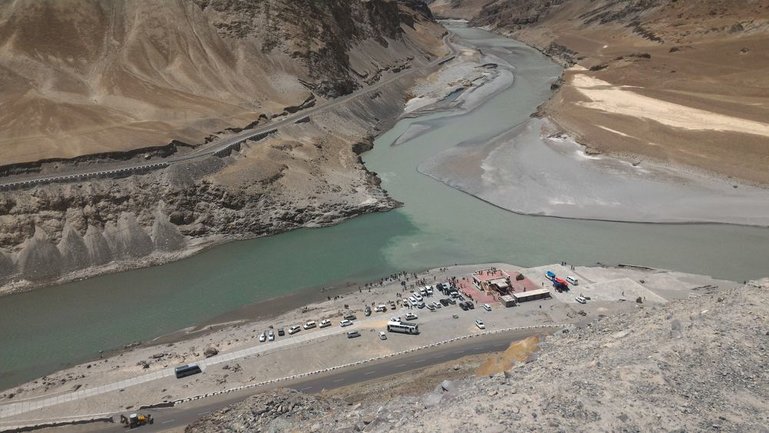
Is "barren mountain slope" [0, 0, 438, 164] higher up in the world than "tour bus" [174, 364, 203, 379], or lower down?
higher up

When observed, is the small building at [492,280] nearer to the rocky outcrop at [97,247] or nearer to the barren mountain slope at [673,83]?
the barren mountain slope at [673,83]

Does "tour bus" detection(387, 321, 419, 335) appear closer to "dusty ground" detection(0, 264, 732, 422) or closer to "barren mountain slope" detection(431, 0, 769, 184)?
"dusty ground" detection(0, 264, 732, 422)

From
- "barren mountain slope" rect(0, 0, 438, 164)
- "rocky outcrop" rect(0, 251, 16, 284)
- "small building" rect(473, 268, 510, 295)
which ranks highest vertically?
"barren mountain slope" rect(0, 0, 438, 164)

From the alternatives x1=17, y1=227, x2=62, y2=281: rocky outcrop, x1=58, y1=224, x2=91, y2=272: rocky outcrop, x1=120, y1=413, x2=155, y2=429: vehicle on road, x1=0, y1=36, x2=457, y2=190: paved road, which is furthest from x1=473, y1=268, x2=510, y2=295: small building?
x1=17, y1=227, x2=62, y2=281: rocky outcrop

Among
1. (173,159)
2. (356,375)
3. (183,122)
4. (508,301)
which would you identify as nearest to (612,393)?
(356,375)

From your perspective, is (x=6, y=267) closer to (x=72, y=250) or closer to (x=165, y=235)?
(x=72, y=250)

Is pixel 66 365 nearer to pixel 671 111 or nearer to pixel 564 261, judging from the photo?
pixel 564 261
